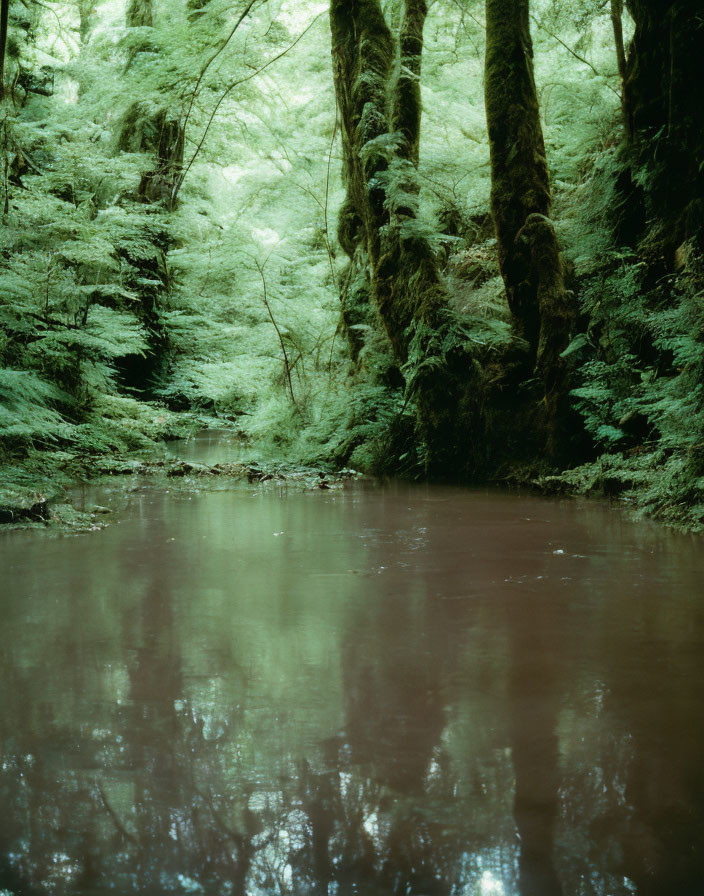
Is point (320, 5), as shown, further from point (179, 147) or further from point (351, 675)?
point (351, 675)

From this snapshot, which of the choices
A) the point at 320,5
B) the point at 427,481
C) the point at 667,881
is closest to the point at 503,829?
the point at 667,881

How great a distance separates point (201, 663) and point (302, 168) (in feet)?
47.4

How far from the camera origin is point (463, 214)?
11773 millimetres

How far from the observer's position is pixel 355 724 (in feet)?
8.07

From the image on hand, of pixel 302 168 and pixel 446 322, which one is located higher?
pixel 302 168

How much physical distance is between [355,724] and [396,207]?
8.28m

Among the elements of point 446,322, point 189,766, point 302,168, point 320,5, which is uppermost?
point 320,5

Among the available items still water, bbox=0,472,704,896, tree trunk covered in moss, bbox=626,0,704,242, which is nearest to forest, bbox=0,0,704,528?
tree trunk covered in moss, bbox=626,0,704,242

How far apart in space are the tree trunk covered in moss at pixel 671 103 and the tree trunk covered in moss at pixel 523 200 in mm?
1158

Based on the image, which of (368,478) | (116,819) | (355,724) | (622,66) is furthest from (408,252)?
(116,819)

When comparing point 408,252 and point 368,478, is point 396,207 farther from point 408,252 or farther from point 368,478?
point 368,478

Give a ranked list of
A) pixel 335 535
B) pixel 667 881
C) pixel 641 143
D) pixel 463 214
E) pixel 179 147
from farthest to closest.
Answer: pixel 179 147
pixel 463 214
pixel 641 143
pixel 335 535
pixel 667 881

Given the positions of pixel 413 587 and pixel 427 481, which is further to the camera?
pixel 427 481

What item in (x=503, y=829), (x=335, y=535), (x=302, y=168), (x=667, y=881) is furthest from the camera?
(x=302, y=168)
